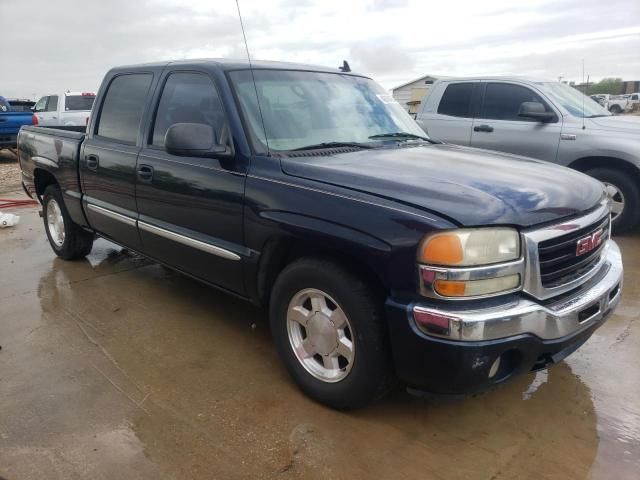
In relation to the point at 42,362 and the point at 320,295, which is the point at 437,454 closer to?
the point at 320,295

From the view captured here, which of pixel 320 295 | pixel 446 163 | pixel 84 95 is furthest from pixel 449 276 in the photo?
pixel 84 95

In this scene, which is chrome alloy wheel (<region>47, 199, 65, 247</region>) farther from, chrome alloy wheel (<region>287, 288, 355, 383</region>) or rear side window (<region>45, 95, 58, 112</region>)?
rear side window (<region>45, 95, 58, 112</region>)

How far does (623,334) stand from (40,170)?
17.4 ft

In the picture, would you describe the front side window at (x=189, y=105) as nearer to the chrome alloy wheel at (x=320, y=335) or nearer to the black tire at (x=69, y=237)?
the chrome alloy wheel at (x=320, y=335)

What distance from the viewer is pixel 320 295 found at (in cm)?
276

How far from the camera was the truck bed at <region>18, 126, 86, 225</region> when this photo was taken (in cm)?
477

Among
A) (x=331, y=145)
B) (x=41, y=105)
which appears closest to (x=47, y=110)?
(x=41, y=105)

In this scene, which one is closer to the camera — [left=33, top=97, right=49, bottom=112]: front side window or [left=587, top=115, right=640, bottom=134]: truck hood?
Answer: [left=587, top=115, right=640, bottom=134]: truck hood

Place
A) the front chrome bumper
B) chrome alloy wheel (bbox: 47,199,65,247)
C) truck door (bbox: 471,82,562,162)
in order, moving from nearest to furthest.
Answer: the front chrome bumper, chrome alloy wheel (bbox: 47,199,65,247), truck door (bbox: 471,82,562,162)

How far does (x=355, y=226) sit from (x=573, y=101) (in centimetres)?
545

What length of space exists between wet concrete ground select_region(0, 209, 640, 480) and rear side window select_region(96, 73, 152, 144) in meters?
1.40

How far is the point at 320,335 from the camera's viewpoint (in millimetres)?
2807

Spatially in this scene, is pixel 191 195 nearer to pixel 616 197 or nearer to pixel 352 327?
pixel 352 327

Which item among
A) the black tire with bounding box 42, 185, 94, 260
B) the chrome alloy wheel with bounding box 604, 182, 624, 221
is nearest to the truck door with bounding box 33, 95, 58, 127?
the black tire with bounding box 42, 185, 94, 260
